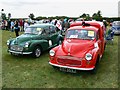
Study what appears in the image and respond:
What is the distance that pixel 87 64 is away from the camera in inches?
316

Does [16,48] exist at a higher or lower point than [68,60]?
higher

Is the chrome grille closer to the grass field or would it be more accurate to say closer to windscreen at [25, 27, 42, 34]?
the grass field

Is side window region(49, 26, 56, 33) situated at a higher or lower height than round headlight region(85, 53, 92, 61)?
higher

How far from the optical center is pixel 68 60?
8.26m

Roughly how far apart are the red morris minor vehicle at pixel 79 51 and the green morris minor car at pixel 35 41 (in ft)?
6.58

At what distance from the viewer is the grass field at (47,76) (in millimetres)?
7582

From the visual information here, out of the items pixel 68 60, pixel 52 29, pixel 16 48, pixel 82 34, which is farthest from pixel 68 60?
pixel 52 29

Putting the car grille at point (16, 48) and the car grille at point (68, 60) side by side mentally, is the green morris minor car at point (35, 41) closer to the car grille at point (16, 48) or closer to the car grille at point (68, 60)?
the car grille at point (16, 48)

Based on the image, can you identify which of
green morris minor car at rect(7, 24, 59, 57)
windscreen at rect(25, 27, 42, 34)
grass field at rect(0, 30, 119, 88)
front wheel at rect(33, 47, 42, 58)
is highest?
windscreen at rect(25, 27, 42, 34)

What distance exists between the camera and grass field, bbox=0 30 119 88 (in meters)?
7.58

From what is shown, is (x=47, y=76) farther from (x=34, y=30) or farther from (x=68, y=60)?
(x=34, y=30)

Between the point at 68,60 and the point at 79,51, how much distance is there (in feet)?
1.98

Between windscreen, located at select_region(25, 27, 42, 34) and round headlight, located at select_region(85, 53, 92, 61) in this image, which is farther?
windscreen, located at select_region(25, 27, 42, 34)

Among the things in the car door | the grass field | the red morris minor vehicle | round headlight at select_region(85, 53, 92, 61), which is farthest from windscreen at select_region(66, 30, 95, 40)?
the car door
